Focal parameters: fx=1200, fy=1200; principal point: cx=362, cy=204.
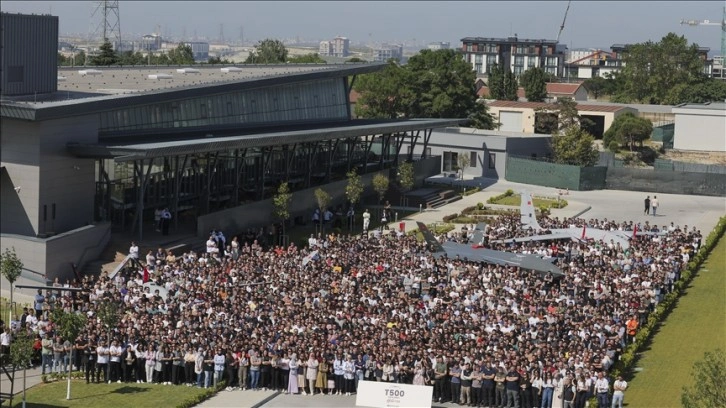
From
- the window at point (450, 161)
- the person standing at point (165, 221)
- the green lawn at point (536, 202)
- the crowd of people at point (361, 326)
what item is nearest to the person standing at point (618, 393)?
the crowd of people at point (361, 326)

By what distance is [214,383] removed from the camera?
30438 mm

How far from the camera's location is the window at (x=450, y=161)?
8019cm

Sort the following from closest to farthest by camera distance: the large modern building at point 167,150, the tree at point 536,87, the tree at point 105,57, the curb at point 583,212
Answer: the large modern building at point 167,150 → the curb at point 583,212 → the tree at point 105,57 → the tree at point 536,87

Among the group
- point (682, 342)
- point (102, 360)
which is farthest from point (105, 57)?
point (102, 360)

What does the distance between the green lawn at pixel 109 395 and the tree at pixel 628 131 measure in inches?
2561

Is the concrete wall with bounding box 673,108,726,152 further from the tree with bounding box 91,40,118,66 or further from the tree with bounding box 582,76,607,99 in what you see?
the tree with bounding box 582,76,607,99

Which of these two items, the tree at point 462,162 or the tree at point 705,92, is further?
the tree at point 705,92

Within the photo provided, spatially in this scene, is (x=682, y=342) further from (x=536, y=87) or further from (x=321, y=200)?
(x=536, y=87)

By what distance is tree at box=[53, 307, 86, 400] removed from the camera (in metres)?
29.3

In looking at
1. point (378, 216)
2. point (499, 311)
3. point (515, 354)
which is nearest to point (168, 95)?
point (378, 216)

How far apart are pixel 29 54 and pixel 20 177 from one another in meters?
5.61

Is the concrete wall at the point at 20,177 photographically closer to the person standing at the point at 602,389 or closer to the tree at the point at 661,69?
the person standing at the point at 602,389

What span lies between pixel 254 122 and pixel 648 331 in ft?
92.6

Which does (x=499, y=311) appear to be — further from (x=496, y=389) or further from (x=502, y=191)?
(x=502, y=191)
